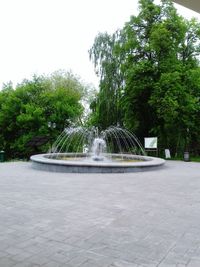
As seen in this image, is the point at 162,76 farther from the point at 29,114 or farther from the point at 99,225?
the point at 99,225

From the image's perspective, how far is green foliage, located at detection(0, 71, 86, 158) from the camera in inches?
813

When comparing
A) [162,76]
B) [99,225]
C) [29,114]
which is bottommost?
[99,225]

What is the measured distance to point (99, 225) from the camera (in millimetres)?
4633

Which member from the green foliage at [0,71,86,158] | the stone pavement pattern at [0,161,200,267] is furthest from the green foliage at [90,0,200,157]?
the stone pavement pattern at [0,161,200,267]

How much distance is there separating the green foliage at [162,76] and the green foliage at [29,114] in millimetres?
4103

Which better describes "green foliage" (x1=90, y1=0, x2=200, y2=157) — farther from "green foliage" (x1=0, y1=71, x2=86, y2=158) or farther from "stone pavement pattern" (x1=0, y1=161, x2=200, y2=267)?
"stone pavement pattern" (x1=0, y1=161, x2=200, y2=267)

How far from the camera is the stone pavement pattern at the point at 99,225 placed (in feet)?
11.0

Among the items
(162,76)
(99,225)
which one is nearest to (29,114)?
(162,76)

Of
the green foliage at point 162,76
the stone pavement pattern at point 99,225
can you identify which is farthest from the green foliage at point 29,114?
the stone pavement pattern at point 99,225

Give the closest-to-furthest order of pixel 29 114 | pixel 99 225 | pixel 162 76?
pixel 99 225 < pixel 162 76 < pixel 29 114

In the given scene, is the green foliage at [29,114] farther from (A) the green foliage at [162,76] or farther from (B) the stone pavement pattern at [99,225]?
(B) the stone pavement pattern at [99,225]

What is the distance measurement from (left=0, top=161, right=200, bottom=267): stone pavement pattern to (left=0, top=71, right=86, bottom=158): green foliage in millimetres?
12538

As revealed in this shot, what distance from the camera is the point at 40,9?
19.5ft

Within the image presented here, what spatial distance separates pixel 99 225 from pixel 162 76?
15.5 m
